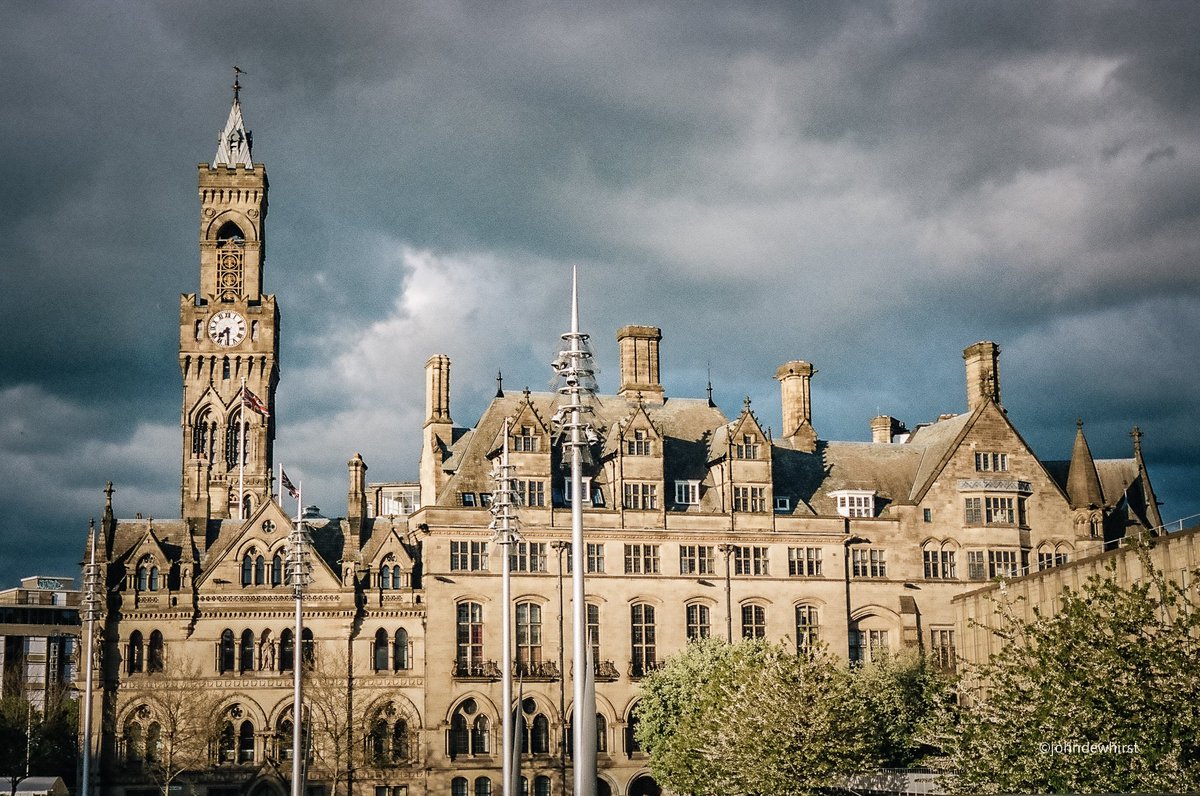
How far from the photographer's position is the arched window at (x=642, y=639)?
261ft

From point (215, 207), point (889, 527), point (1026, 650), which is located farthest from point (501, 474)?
point (215, 207)

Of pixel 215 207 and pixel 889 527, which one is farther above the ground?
pixel 215 207

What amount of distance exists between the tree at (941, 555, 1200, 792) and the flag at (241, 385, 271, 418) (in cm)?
6820

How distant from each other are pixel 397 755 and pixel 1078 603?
46148mm

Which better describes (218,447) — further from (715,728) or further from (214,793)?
(715,728)

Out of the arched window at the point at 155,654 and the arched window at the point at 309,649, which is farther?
the arched window at the point at 309,649

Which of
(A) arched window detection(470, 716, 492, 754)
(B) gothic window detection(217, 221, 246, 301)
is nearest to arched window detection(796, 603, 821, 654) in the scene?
(A) arched window detection(470, 716, 492, 754)

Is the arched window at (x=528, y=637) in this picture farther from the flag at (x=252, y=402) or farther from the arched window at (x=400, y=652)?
the flag at (x=252, y=402)

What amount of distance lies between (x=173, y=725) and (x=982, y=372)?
1913 inches

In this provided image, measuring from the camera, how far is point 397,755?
77312 mm

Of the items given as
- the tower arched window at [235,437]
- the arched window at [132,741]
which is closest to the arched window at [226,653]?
the arched window at [132,741]

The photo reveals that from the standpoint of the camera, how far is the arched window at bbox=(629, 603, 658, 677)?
79562 millimetres

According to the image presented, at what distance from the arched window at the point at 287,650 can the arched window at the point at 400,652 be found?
16.7 feet

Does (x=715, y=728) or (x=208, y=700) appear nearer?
(x=715, y=728)
